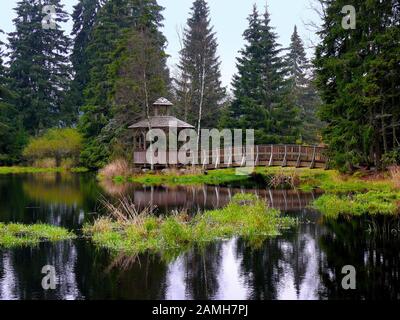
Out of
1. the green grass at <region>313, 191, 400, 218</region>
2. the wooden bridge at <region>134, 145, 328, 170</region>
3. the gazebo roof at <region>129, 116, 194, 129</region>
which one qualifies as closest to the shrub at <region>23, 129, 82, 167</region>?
the wooden bridge at <region>134, 145, 328, 170</region>

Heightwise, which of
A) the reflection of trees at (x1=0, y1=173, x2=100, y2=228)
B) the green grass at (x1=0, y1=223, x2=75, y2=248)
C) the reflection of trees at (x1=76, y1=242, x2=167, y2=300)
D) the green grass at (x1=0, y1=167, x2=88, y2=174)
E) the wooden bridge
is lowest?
the reflection of trees at (x1=76, y1=242, x2=167, y2=300)

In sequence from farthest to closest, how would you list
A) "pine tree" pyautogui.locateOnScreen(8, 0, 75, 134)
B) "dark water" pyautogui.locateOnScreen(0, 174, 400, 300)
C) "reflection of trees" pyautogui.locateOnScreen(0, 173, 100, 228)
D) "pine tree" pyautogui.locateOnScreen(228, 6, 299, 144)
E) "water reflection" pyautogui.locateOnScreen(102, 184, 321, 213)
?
"pine tree" pyautogui.locateOnScreen(8, 0, 75, 134) < "pine tree" pyautogui.locateOnScreen(228, 6, 299, 144) < "water reflection" pyautogui.locateOnScreen(102, 184, 321, 213) < "reflection of trees" pyautogui.locateOnScreen(0, 173, 100, 228) < "dark water" pyautogui.locateOnScreen(0, 174, 400, 300)

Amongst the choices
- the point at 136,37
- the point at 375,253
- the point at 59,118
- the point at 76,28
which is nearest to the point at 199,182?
the point at 136,37

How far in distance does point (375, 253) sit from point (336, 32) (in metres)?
16.8

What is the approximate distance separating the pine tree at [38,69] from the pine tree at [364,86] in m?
32.6

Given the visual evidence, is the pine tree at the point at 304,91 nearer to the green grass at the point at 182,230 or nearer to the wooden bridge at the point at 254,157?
the wooden bridge at the point at 254,157

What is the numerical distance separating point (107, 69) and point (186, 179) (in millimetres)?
16866

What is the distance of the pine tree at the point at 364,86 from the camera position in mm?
24016

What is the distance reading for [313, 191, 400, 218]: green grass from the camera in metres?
18.3

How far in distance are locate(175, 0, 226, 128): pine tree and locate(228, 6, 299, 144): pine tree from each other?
2.56m

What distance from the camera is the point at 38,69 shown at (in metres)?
51.0

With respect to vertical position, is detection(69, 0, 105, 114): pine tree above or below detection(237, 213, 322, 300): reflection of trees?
above

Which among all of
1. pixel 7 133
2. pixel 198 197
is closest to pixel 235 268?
pixel 198 197

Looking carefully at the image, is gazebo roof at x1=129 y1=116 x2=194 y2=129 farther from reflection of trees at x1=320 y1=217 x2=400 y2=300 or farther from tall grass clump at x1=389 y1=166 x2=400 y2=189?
reflection of trees at x1=320 y1=217 x2=400 y2=300
